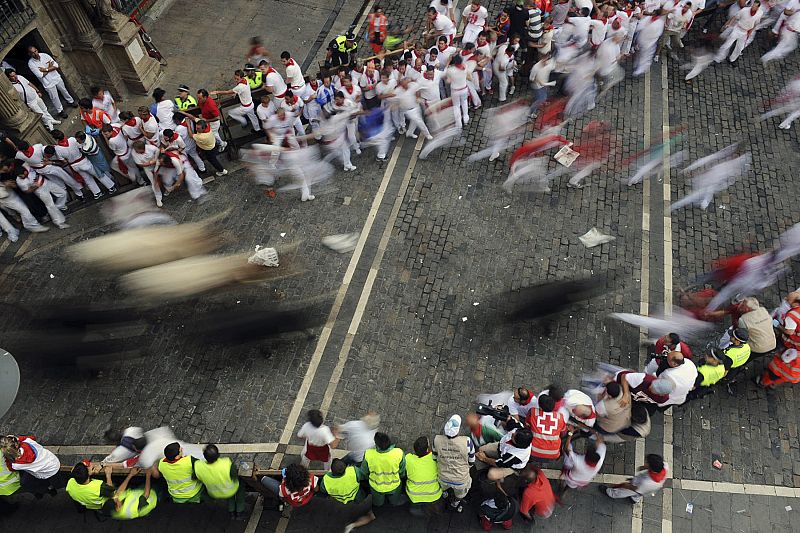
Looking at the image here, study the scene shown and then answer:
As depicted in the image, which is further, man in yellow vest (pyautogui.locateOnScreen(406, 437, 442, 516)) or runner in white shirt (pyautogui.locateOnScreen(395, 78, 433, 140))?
runner in white shirt (pyautogui.locateOnScreen(395, 78, 433, 140))

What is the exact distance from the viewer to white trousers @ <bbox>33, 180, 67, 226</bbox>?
1055 centimetres

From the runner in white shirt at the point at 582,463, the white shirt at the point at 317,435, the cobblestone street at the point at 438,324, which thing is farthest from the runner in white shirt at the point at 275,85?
the runner in white shirt at the point at 582,463

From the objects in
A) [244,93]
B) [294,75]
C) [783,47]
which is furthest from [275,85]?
[783,47]

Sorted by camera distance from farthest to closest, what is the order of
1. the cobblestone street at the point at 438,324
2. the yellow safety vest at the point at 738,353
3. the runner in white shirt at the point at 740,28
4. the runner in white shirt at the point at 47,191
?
the runner in white shirt at the point at 740,28
the runner in white shirt at the point at 47,191
the cobblestone street at the point at 438,324
the yellow safety vest at the point at 738,353

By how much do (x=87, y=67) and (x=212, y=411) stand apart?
30.9 ft

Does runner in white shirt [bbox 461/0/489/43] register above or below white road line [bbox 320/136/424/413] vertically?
above

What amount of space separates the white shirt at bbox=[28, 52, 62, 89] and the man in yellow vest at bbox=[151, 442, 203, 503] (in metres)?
9.61

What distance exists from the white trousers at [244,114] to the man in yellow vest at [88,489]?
752 cm

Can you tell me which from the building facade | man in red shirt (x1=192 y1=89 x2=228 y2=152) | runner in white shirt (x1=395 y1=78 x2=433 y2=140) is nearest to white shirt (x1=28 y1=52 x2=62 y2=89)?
the building facade

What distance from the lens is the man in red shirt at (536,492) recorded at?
22.7ft

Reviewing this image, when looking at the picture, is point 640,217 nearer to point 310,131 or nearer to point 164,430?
point 310,131

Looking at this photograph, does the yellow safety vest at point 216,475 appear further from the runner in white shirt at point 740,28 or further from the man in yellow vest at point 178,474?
the runner in white shirt at point 740,28

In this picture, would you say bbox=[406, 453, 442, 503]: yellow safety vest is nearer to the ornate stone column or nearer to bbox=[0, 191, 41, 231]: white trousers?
bbox=[0, 191, 41, 231]: white trousers

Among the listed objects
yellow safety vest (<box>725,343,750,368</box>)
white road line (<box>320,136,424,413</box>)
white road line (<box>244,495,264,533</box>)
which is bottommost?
white road line (<box>244,495,264,533</box>)
